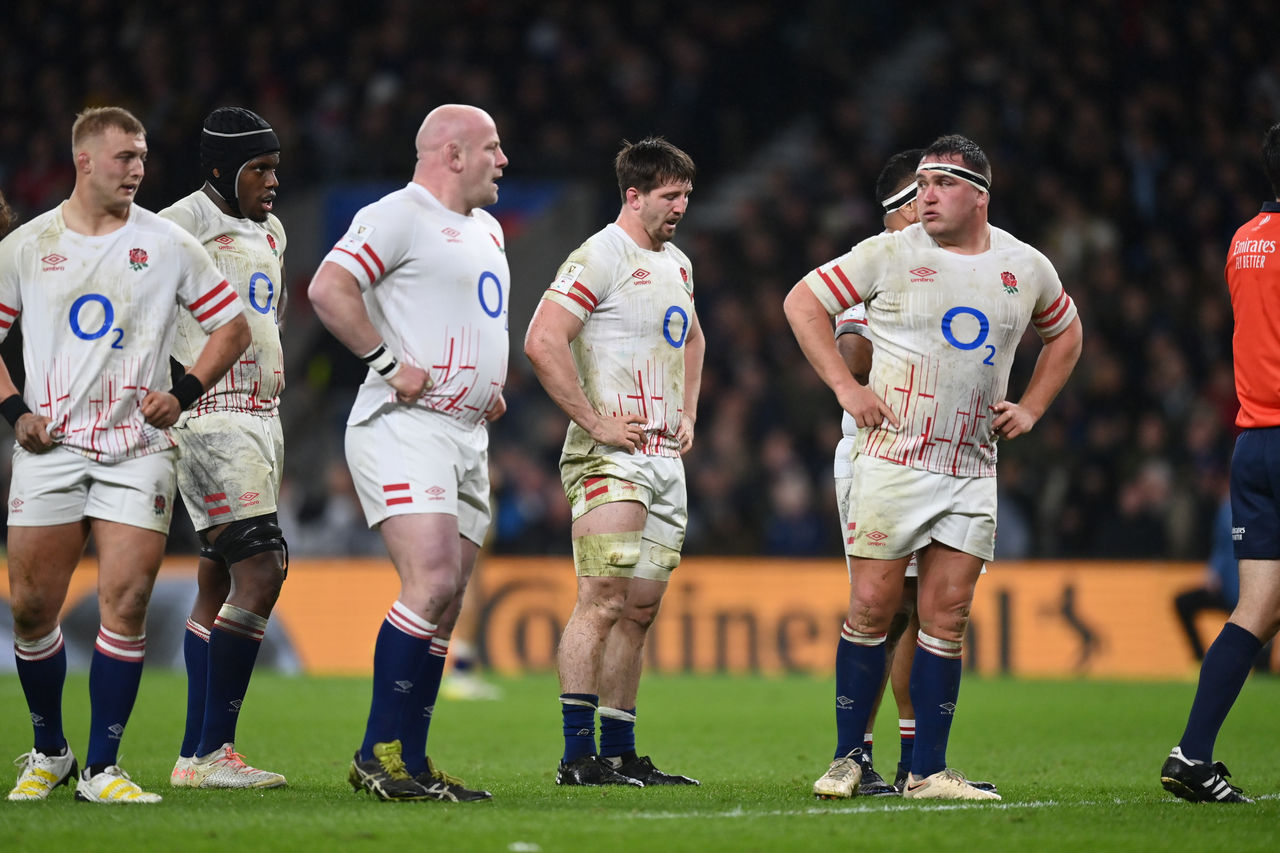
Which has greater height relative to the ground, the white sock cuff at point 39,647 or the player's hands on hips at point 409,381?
the player's hands on hips at point 409,381

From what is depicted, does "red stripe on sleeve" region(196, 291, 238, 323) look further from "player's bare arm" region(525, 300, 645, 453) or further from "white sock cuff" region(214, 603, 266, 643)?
"white sock cuff" region(214, 603, 266, 643)

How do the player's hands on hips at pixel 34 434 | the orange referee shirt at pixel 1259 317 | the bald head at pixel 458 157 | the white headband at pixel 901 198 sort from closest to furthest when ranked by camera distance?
the player's hands on hips at pixel 34 434
the orange referee shirt at pixel 1259 317
the bald head at pixel 458 157
the white headband at pixel 901 198

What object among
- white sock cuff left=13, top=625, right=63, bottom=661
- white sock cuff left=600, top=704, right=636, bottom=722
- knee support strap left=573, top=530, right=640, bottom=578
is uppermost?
knee support strap left=573, top=530, right=640, bottom=578

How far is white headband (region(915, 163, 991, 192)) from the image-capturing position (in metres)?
6.89

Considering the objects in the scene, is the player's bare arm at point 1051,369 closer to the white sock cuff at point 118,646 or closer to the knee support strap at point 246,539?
the knee support strap at point 246,539

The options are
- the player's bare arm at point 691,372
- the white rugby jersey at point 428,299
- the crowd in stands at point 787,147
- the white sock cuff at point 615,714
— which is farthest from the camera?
the crowd in stands at point 787,147

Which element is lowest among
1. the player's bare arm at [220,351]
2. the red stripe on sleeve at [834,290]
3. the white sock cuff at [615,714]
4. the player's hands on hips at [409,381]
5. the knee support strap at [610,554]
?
the white sock cuff at [615,714]

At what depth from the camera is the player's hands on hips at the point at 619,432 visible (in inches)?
291

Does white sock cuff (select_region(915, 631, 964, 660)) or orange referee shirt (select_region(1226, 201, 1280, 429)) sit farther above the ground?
orange referee shirt (select_region(1226, 201, 1280, 429))

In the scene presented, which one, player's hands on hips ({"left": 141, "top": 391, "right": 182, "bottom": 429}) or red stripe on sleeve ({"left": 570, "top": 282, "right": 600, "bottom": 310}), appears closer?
player's hands on hips ({"left": 141, "top": 391, "right": 182, "bottom": 429})

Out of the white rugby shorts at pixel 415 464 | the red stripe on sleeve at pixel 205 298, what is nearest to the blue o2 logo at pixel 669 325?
the white rugby shorts at pixel 415 464

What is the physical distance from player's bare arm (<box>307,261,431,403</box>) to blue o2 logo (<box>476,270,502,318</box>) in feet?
1.43

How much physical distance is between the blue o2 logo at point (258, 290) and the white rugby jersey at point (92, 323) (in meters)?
0.97

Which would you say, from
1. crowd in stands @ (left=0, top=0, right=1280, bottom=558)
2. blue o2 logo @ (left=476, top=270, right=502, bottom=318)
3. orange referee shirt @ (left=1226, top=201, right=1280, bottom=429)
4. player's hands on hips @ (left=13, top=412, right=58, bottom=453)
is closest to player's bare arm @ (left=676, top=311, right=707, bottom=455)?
blue o2 logo @ (left=476, top=270, right=502, bottom=318)
